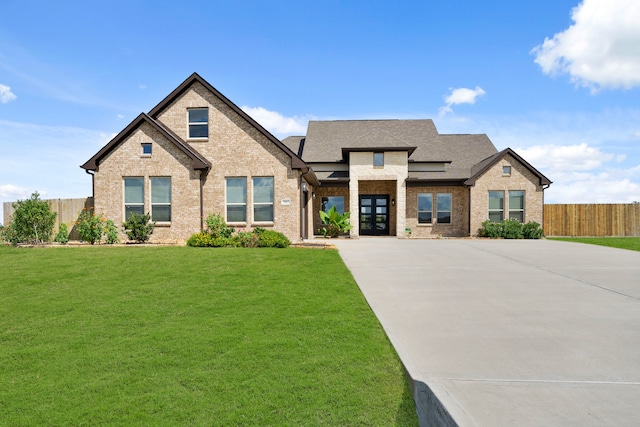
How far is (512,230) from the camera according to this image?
22312mm

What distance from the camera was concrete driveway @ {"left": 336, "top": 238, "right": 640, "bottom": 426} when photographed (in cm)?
329

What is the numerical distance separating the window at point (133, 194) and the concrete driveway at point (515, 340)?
12075 mm

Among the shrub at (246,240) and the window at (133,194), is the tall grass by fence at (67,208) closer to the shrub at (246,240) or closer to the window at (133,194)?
the window at (133,194)

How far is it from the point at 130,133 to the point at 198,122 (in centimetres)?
314

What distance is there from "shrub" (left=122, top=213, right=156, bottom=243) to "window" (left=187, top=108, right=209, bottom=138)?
15.3 ft

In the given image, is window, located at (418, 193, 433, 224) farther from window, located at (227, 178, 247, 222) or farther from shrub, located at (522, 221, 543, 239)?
window, located at (227, 178, 247, 222)

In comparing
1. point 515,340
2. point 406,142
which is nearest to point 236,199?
point 406,142

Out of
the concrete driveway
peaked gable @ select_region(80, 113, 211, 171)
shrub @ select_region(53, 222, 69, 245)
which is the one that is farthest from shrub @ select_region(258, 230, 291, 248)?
shrub @ select_region(53, 222, 69, 245)

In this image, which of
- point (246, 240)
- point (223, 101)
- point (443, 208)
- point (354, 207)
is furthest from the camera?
point (443, 208)

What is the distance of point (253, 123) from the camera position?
57.1 ft

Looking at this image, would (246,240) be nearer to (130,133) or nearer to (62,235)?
(130,133)

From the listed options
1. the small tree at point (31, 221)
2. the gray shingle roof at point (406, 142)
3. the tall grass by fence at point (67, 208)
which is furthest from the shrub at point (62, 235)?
the gray shingle roof at point (406, 142)

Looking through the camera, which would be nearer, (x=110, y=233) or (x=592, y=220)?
(x=110, y=233)

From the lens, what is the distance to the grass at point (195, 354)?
358 centimetres
